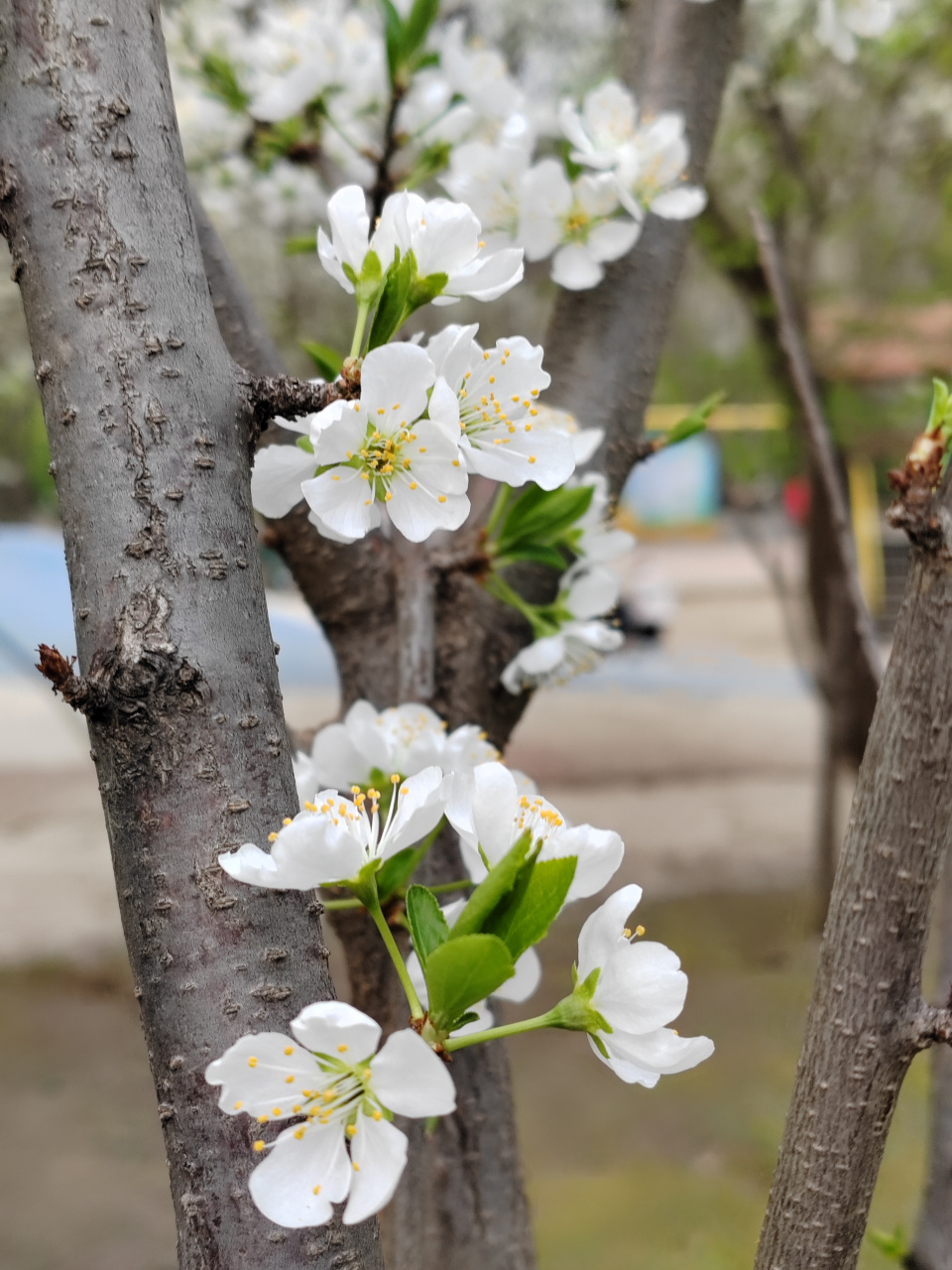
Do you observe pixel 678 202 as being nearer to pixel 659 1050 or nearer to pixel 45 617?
pixel 659 1050

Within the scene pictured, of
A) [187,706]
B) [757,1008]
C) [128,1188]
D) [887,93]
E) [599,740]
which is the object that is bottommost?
[128,1188]

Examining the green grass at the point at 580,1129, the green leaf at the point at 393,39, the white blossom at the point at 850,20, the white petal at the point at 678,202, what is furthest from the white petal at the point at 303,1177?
the green grass at the point at 580,1129

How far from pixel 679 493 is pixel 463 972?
18.4 metres

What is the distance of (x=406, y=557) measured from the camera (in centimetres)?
97

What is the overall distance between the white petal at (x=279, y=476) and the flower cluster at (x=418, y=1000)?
0.18m

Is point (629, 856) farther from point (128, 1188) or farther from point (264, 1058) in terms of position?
point (264, 1058)

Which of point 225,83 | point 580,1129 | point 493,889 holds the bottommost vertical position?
point 580,1129

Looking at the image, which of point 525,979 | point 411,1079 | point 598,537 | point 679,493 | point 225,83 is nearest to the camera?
point 411,1079

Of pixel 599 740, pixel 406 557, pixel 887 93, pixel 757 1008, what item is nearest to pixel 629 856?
pixel 757 1008

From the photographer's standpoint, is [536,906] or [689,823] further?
[689,823]

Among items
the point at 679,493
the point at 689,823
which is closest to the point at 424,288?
the point at 689,823

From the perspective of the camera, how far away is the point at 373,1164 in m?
0.41

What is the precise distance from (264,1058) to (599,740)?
653cm

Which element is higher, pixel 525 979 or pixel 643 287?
pixel 643 287
